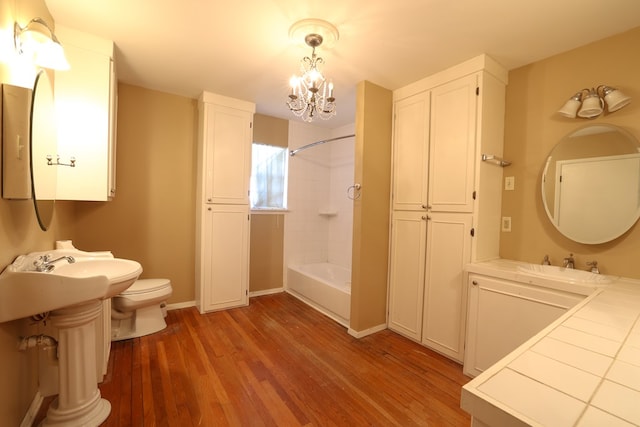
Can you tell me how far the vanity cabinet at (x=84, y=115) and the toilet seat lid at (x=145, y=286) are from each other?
87 cm

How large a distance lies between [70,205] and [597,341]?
350cm

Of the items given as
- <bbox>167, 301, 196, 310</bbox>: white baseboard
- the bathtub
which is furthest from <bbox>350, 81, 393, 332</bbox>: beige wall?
<bbox>167, 301, 196, 310</bbox>: white baseboard

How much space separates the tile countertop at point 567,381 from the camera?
536 mm

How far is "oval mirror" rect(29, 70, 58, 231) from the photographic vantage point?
1355 mm

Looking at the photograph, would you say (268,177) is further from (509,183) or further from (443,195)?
(509,183)

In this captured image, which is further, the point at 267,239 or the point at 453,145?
the point at 267,239

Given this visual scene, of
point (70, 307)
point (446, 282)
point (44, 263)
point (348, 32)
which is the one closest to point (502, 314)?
point (446, 282)

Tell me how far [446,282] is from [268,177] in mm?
2498

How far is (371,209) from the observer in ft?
8.39

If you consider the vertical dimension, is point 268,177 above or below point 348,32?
below

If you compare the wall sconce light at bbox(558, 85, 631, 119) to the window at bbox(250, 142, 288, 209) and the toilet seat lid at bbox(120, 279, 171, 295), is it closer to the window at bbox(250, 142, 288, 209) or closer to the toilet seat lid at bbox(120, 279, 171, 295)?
the window at bbox(250, 142, 288, 209)

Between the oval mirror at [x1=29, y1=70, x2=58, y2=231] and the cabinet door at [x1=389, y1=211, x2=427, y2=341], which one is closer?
the oval mirror at [x1=29, y1=70, x2=58, y2=231]

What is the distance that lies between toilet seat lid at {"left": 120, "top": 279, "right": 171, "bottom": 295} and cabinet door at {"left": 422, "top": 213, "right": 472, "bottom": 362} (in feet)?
8.04

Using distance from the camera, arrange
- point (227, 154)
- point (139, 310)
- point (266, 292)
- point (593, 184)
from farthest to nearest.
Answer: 1. point (266, 292)
2. point (227, 154)
3. point (139, 310)
4. point (593, 184)
